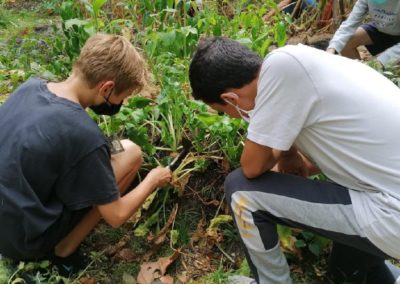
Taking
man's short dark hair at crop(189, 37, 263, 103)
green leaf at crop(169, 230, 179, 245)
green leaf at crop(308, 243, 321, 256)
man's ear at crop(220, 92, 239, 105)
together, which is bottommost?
green leaf at crop(169, 230, 179, 245)

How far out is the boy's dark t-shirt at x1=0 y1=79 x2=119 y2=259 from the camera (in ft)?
6.00

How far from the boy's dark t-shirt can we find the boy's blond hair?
0.52 feet

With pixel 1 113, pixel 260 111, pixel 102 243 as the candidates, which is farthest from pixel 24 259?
pixel 260 111

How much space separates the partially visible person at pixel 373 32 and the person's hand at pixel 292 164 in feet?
4.48

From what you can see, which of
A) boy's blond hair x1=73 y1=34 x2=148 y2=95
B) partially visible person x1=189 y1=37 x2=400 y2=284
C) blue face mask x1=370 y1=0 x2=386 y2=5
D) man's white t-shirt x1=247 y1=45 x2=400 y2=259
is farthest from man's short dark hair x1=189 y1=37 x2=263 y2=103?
blue face mask x1=370 y1=0 x2=386 y2=5

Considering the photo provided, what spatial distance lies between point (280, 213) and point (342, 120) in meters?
0.42

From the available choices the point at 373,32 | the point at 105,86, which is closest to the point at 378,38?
the point at 373,32

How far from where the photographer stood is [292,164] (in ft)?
6.89

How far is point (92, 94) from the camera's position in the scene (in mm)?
1979

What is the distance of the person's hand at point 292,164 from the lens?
210 centimetres

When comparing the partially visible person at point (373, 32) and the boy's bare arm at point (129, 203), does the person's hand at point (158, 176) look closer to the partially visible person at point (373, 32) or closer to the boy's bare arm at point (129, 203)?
the boy's bare arm at point (129, 203)

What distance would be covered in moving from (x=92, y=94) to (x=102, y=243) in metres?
0.92

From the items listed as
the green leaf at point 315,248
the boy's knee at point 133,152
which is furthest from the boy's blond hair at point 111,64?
the green leaf at point 315,248

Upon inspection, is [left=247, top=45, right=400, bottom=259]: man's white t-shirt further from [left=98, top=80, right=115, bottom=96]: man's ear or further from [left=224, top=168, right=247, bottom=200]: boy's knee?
[left=98, top=80, right=115, bottom=96]: man's ear
